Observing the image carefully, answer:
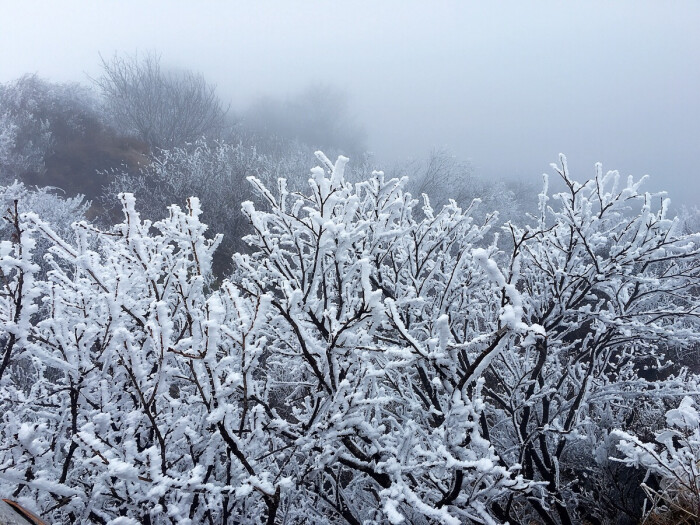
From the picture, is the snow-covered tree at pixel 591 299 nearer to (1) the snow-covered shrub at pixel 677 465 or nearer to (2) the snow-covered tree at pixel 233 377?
(2) the snow-covered tree at pixel 233 377

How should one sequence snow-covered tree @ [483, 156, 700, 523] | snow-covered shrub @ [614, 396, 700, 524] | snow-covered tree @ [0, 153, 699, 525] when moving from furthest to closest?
1. snow-covered tree @ [483, 156, 700, 523]
2. snow-covered shrub @ [614, 396, 700, 524]
3. snow-covered tree @ [0, 153, 699, 525]

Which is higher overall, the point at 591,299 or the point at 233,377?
the point at 591,299

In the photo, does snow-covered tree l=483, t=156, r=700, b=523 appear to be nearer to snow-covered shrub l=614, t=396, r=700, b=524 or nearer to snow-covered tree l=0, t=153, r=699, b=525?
snow-covered tree l=0, t=153, r=699, b=525

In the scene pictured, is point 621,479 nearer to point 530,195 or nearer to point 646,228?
point 646,228

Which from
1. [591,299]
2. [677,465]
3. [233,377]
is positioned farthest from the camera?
[591,299]

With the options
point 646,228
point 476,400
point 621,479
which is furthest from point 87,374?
point 621,479

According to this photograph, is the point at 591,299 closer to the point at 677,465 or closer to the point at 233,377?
the point at 677,465

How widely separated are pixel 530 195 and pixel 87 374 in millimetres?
31835

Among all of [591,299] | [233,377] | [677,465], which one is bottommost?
[233,377]

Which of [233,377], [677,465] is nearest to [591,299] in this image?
[677,465]

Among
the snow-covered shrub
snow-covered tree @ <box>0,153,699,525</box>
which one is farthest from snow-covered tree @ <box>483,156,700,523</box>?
the snow-covered shrub

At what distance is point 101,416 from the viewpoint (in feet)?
5.08

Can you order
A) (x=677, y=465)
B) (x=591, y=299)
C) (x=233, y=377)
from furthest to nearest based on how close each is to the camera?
(x=591, y=299), (x=677, y=465), (x=233, y=377)

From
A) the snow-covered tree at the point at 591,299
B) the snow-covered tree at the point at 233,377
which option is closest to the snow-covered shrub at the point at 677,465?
the snow-covered tree at the point at 233,377
